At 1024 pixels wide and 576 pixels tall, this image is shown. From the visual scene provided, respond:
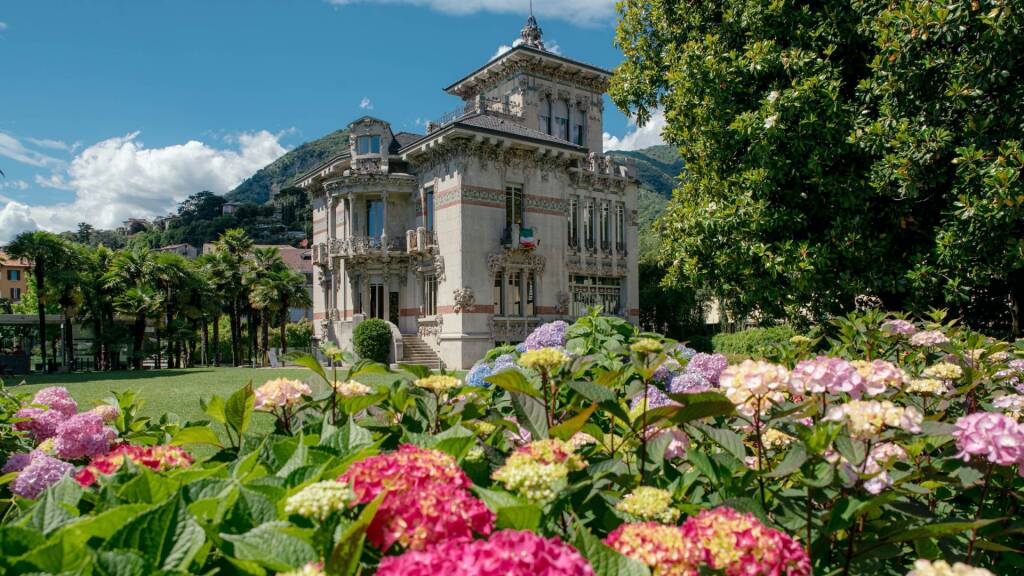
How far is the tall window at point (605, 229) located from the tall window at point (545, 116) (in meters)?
5.30

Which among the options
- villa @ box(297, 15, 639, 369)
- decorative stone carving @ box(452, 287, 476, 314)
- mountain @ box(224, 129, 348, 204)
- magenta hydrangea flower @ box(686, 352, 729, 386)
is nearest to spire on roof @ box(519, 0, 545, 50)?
villa @ box(297, 15, 639, 369)

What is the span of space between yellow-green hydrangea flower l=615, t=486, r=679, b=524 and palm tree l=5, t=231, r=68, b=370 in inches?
1521

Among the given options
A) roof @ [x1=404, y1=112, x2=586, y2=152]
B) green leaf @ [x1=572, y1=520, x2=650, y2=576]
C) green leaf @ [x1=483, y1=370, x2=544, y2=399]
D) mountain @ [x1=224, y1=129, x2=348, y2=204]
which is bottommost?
green leaf @ [x1=572, y1=520, x2=650, y2=576]

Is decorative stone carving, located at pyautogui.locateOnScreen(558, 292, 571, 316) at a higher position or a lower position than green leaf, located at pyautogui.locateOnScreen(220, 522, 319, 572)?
higher

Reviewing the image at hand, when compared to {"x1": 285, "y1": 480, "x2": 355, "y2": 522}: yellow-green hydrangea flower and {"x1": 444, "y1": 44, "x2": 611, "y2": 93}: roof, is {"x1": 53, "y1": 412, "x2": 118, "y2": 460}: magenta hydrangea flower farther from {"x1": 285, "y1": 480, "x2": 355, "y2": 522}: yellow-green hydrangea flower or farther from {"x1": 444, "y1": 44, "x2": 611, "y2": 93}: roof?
{"x1": 444, "y1": 44, "x2": 611, "y2": 93}: roof

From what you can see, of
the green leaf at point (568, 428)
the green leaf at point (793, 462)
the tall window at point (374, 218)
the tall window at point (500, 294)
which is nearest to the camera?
the green leaf at point (793, 462)

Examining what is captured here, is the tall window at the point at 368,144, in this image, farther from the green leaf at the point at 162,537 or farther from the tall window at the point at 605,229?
the green leaf at the point at 162,537

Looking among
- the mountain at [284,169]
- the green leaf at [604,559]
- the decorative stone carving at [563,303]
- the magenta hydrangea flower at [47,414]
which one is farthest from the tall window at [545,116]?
the mountain at [284,169]

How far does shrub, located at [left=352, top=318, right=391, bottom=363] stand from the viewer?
25.4 metres

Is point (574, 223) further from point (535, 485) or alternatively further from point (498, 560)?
point (498, 560)

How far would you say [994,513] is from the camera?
8.27 feet

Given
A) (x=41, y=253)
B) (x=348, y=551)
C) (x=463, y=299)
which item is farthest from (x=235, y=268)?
(x=348, y=551)

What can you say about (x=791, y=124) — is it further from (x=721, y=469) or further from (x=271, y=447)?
(x=271, y=447)

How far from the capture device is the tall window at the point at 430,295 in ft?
89.0
